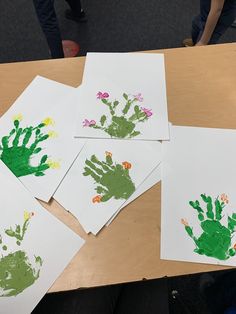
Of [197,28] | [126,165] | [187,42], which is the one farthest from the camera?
[187,42]

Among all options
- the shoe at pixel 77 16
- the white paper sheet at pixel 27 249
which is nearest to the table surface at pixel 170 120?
the white paper sheet at pixel 27 249

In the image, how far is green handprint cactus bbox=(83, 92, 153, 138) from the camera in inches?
29.2

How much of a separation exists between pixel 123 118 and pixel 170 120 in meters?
0.12

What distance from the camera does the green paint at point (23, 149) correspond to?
0.69m

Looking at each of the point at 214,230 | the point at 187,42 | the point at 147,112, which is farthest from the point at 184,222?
the point at 187,42

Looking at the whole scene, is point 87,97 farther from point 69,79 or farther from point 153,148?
point 153,148

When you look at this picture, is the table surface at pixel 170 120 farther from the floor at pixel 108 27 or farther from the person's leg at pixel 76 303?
the floor at pixel 108 27

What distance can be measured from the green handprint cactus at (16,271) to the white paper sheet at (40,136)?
123mm

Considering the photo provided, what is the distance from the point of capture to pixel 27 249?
602mm

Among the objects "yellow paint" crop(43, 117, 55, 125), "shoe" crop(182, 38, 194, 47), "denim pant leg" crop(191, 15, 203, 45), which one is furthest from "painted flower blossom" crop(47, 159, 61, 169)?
"shoe" crop(182, 38, 194, 47)

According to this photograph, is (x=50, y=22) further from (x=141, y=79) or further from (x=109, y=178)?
(x=109, y=178)

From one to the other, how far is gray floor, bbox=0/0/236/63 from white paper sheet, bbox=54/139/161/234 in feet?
3.92

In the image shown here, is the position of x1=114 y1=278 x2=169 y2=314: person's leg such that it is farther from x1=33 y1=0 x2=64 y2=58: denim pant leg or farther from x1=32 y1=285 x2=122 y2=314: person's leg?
x1=33 y1=0 x2=64 y2=58: denim pant leg

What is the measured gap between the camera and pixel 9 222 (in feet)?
2.05
